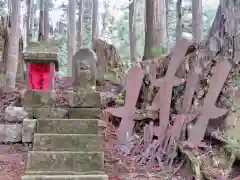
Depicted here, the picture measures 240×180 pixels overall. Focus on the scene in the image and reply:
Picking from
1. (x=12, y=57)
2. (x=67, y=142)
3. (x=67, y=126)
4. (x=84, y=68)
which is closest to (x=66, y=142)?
(x=67, y=142)

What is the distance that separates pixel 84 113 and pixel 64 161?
4.06ft

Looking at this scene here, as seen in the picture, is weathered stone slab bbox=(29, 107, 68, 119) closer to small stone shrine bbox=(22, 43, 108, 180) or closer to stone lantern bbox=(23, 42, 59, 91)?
small stone shrine bbox=(22, 43, 108, 180)

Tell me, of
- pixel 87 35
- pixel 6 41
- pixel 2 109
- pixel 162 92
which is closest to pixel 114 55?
pixel 6 41

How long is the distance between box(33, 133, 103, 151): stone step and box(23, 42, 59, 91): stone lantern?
1144mm

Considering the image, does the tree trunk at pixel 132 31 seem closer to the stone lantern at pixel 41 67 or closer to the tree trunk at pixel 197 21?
the tree trunk at pixel 197 21

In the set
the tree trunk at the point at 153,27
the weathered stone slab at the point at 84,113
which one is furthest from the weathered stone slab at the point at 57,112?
the tree trunk at the point at 153,27

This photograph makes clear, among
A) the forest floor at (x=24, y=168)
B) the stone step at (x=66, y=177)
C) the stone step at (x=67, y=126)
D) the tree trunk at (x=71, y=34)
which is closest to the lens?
the stone step at (x=66, y=177)

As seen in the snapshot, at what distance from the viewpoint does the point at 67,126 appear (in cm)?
588

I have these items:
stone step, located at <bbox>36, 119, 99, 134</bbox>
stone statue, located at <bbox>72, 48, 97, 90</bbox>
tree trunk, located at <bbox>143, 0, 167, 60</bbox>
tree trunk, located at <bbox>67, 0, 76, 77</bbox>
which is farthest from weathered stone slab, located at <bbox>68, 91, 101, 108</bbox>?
tree trunk, located at <bbox>67, 0, 76, 77</bbox>

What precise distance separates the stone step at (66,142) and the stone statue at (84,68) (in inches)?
42.6

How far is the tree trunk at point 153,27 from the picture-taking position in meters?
8.52

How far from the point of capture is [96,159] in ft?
17.2

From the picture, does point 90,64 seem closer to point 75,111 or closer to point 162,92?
point 75,111

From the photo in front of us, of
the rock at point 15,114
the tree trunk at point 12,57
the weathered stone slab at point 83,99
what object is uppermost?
the tree trunk at point 12,57
